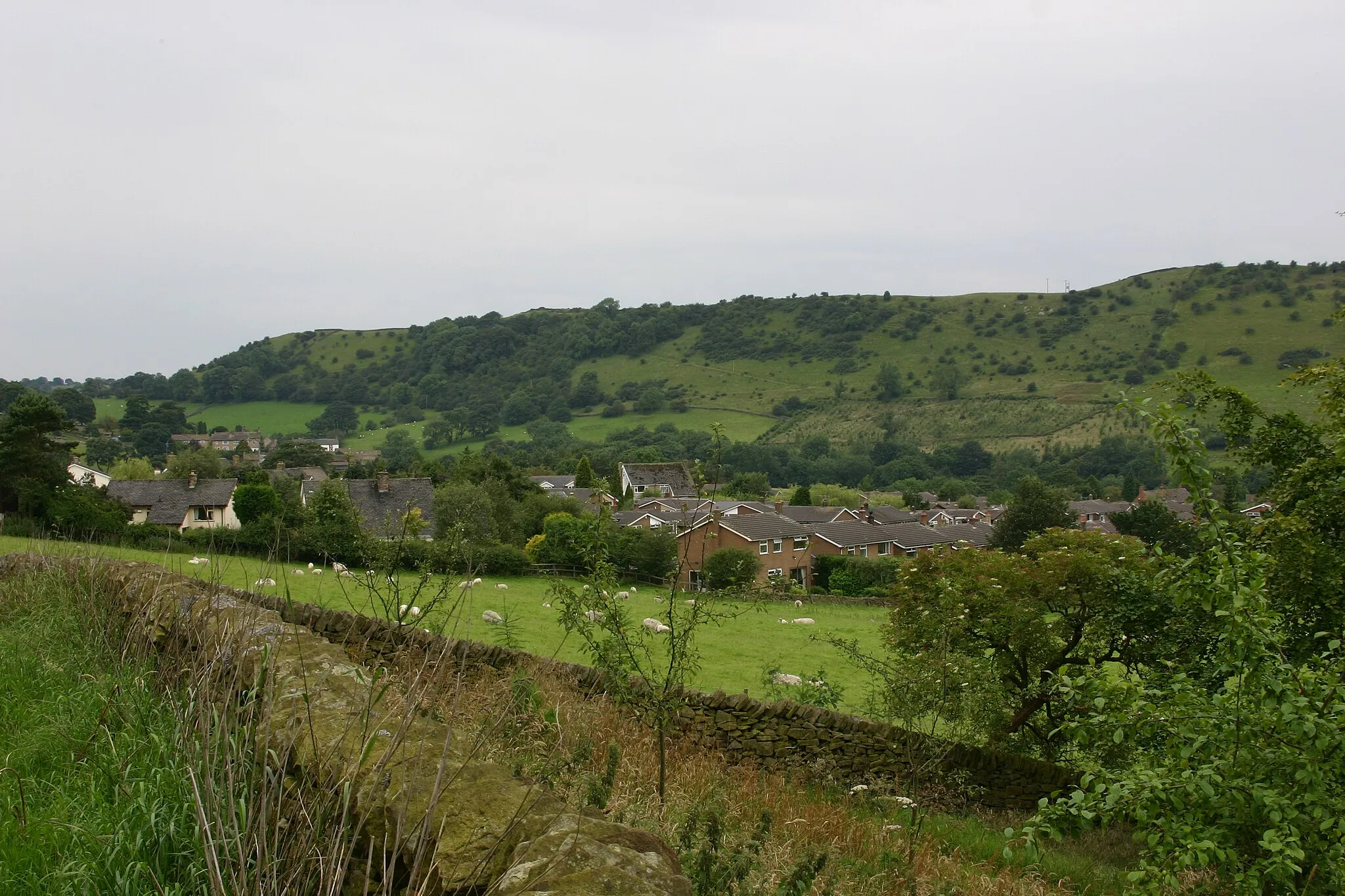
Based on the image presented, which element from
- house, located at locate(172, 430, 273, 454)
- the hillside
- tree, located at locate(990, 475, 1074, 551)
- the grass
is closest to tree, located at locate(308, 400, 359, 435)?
the hillside

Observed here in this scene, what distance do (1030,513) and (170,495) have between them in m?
51.8

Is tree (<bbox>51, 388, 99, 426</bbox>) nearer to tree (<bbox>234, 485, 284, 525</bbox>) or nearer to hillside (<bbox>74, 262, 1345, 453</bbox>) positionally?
hillside (<bbox>74, 262, 1345, 453</bbox>)

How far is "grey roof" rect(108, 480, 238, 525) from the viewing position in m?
51.1

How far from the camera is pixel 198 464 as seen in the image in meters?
→ 72.8

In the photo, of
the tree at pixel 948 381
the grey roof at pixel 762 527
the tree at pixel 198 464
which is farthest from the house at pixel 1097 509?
the tree at pixel 198 464

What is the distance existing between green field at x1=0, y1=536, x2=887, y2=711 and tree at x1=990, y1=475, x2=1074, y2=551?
22.1 m

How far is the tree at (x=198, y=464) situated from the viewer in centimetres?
7025

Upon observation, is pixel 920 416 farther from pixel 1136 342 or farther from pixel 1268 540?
pixel 1268 540

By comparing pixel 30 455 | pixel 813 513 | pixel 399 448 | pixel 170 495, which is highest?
pixel 30 455

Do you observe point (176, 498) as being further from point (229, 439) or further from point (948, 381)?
point (948, 381)

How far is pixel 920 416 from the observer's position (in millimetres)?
146875

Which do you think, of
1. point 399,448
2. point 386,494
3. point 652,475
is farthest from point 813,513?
point 399,448

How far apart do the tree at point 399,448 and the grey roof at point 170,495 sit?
52.9 m

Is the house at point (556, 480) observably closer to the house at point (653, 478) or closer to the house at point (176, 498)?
the house at point (653, 478)
